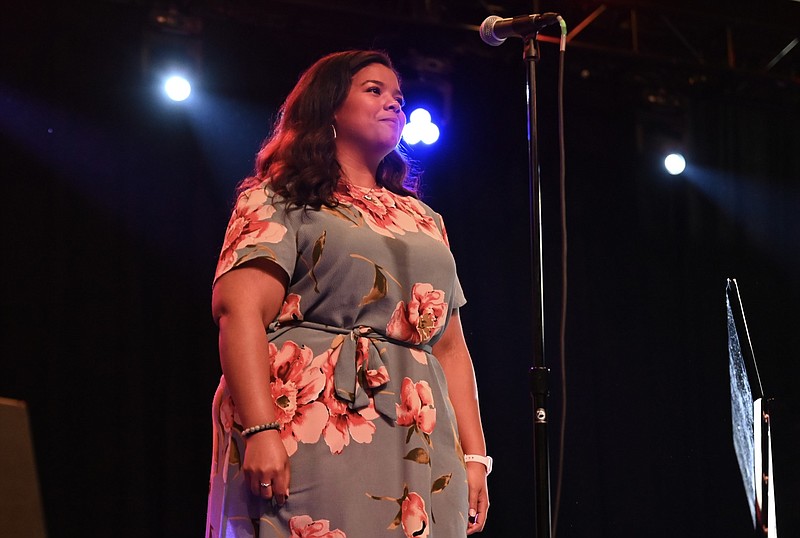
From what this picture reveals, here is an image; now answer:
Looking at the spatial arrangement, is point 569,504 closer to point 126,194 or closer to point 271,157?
point 126,194

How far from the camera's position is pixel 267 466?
1656 millimetres

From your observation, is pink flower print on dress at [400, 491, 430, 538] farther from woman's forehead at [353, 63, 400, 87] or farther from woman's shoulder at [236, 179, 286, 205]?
woman's forehead at [353, 63, 400, 87]

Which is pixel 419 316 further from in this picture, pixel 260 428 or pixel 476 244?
pixel 476 244

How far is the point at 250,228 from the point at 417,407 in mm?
461

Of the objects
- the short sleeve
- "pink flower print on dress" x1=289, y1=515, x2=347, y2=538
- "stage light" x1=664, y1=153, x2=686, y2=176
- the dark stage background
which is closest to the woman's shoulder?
the short sleeve

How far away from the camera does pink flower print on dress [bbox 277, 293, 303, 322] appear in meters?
1.83

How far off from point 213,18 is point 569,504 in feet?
9.23

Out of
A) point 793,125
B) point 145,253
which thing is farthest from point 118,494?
point 793,125

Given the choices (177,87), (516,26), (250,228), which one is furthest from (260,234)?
(177,87)

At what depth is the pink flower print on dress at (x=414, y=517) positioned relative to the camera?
1743 mm

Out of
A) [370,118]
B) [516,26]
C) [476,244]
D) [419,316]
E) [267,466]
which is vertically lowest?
[267,466]

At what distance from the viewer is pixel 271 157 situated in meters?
2.09

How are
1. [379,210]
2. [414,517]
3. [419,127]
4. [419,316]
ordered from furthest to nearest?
[419,127], [379,210], [419,316], [414,517]

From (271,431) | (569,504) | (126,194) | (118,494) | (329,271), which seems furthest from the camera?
(569,504)
